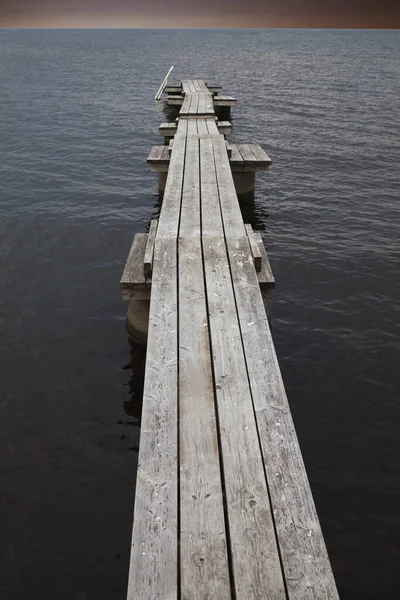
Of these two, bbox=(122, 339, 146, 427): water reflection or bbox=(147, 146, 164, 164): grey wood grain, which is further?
bbox=(147, 146, 164, 164): grey wood grain

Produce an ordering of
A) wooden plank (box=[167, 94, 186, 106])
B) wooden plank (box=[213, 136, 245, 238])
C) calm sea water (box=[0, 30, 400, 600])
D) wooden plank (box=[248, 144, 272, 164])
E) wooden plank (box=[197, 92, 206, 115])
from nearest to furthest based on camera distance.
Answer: calm sea water (box=[0, 30, 400, 600]), wooden plank (box=[213, 136, 245, 238]), wooden plank (box=[248, 144, 272, 164]), wooden plank (box=[197, 92, 206, 115]), wooden plank (box=[167, 94, 186, 106])

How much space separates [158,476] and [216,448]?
56 centimetres

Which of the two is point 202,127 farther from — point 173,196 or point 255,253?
point 255,253

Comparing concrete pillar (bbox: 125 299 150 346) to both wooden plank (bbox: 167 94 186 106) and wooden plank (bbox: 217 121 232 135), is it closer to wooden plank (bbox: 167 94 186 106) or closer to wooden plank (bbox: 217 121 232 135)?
wooden plank (bbox: 217 121 232 135)

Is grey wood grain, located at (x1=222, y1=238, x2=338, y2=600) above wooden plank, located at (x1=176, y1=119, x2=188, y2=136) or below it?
below

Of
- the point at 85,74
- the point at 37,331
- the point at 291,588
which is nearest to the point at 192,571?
the point at 291,588

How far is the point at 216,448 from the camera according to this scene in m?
4.25

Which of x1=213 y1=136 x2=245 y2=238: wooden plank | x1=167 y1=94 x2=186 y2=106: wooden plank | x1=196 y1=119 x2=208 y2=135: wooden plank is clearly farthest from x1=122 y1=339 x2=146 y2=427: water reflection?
x1=167 y1=94 x2=186 y2=106: wooden plank

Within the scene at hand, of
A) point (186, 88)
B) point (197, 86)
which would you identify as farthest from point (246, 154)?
point (197, 86)

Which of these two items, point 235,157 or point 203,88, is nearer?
point 235,157

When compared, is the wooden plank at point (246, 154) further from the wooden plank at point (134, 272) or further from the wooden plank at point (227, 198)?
the wooden plank at point (134, 272)

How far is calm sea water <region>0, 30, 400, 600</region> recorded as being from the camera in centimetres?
573

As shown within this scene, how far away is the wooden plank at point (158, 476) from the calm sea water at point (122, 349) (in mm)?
2059

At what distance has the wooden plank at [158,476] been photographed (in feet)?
10.9
